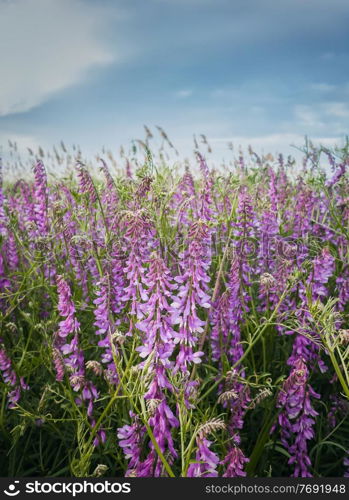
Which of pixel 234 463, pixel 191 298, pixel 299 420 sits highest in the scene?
pixel 191 298

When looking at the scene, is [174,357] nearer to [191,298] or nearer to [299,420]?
[299,420]

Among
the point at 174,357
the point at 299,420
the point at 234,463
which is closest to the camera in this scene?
the point at 234,463

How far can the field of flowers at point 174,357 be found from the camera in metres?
1.97

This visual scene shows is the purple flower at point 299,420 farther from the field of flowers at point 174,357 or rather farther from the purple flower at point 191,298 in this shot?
the purple flower at point 191,298

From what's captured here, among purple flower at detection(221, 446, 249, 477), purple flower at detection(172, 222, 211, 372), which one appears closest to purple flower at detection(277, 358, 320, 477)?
purple flower at detection(221, 446, 249, 477)

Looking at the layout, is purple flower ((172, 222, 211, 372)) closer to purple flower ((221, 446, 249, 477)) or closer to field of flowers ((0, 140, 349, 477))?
field of flowers ((0, 140, 349, 477))

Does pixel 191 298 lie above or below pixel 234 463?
above

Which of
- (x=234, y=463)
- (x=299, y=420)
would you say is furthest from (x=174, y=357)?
(x=234, y=463)

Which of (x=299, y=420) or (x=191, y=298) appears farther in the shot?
(x=299, y=420)

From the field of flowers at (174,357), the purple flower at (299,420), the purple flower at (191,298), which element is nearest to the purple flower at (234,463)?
the field of flowers at (174,357)

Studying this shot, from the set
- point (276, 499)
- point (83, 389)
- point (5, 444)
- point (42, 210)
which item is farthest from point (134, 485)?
point (42, 210)

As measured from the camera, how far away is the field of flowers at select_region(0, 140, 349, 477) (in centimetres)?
197

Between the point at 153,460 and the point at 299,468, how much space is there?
1126 millimetres

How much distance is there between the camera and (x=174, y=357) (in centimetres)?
296
